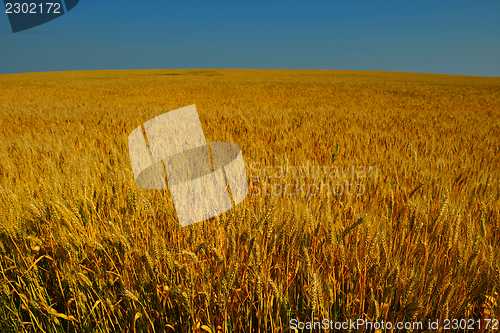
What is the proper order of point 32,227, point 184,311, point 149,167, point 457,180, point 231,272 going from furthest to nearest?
point 149,167
point 457,180
point 32,227
point 184,311
point 231,272

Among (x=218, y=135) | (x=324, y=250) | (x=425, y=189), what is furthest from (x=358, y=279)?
(x=218, y=135)

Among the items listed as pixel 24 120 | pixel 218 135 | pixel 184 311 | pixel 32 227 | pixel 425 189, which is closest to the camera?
pixel 184 311

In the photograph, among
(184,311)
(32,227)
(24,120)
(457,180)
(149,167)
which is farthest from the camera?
(24,120)

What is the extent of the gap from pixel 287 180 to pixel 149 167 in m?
1.22

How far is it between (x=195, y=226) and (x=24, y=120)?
6.06m

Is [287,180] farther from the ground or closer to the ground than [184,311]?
farther from the ground

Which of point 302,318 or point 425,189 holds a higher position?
point 425,189

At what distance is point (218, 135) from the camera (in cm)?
374

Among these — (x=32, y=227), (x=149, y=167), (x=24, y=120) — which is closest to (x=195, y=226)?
(x=32, y=227)

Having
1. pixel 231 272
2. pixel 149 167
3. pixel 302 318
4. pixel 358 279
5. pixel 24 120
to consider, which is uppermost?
pixel 24 120

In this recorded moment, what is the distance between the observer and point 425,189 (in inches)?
73.1

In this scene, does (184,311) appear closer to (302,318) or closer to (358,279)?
(302,318)

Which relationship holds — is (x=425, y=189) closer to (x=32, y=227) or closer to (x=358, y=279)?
(x=358, y=279)

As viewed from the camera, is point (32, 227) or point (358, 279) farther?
point (32, 227)
